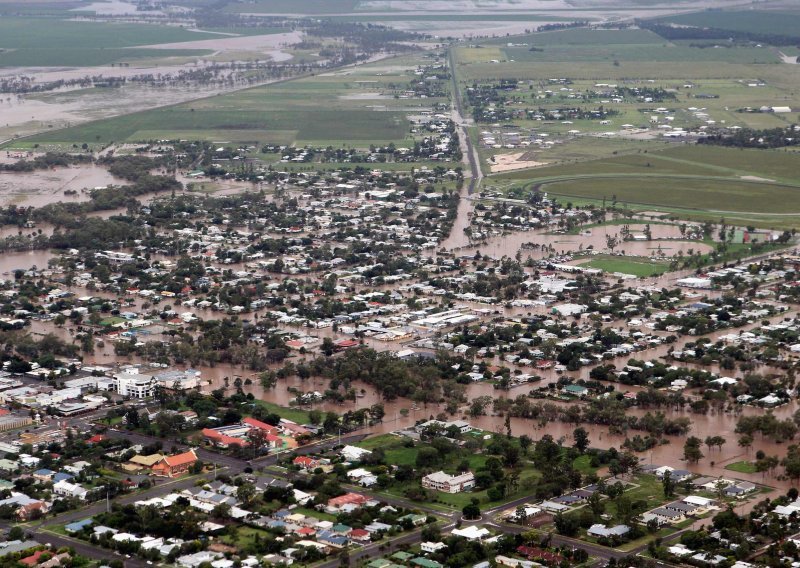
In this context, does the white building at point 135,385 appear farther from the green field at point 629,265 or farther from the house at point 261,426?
the green field at point 629,265

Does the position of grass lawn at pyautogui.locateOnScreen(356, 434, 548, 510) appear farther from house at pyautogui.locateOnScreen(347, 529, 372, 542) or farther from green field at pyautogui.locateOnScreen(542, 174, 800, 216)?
green field at pyautogui.locateOnScreen(542, 174, 800, 216)

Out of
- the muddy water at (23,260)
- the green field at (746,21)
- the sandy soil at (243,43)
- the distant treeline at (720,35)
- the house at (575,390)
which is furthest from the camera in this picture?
the green field at (746,21)

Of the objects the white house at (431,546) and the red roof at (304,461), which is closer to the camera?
the white house at (431,546)

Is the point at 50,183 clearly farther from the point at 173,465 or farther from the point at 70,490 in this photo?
the point at 70,490

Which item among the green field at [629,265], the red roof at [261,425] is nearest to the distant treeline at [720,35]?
the green field at [629,265]

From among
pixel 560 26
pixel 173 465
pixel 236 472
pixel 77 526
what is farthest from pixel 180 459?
pixel 560 26

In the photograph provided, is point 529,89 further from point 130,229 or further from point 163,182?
point 130,229
